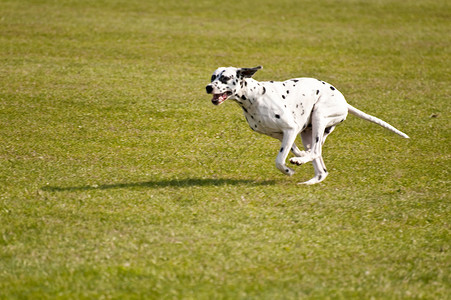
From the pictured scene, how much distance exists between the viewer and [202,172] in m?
10.7

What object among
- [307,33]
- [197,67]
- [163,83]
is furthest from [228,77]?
[307,33]

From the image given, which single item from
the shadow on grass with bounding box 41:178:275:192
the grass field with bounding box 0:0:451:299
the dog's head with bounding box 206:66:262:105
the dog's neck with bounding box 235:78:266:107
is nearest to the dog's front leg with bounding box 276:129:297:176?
the grass field with bounding box 0:0:451:299

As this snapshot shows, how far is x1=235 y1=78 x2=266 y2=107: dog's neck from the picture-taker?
9.26m

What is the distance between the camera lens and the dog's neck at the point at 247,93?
9.26 m

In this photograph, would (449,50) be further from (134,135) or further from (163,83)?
(134,135)

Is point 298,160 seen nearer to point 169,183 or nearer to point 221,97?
point 221,97

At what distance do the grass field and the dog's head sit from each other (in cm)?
139

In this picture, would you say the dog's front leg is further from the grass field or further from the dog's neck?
the dog's neck

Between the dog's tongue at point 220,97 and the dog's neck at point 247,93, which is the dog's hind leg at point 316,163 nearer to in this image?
the dog's neck at point 247,93

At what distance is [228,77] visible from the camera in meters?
9.16

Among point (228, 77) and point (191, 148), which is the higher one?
point (228, 77)

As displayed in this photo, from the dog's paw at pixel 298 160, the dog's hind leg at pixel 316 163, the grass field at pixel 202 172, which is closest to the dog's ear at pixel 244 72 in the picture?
the dog's paw at pixel 298 160

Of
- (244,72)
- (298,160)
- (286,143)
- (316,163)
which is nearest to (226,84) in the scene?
(244,72)

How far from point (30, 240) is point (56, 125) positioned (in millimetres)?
5648
